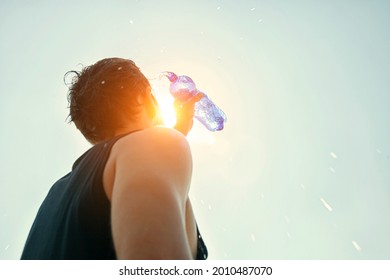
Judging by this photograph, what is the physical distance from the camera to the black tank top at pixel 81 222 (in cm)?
69

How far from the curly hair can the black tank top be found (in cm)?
23

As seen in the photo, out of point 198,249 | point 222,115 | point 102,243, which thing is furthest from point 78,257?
point 222,115

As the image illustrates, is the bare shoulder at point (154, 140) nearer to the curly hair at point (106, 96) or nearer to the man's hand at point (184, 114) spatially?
the curly hair at point (106, 96)

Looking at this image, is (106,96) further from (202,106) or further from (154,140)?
(202,106)

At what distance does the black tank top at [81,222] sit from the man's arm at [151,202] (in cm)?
9

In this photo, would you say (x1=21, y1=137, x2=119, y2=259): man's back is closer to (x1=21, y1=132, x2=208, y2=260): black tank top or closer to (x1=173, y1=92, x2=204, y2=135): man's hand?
(x1=21, y1=132, x2=208, y2=260): black tank top

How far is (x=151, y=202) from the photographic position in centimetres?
55

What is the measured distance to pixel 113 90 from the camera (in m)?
1.13

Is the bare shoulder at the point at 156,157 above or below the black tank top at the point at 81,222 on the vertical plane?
above

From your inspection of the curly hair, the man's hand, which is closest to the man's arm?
the curly hair

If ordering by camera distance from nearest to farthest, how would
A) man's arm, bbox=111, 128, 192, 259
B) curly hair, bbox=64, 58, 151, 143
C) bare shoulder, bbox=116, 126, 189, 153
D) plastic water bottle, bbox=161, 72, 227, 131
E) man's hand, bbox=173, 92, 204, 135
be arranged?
1. man's arm, bbox=111, 128, 192, 259
2. bare shoulder, bbox=116, 126, 189, 153
3. curly hair, bbox=64, 58, 151, 143
4. man's hand, bbox=173, 92, 204, 135
5. plastic water bottle, bbox=161, 72, 227, 131

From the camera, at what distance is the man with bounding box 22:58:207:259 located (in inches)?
21.0

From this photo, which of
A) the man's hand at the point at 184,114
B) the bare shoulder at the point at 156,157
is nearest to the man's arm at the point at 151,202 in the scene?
→ the bare shoulder at the point at 156,157

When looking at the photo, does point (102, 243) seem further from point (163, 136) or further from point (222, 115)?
point (222, 115)
